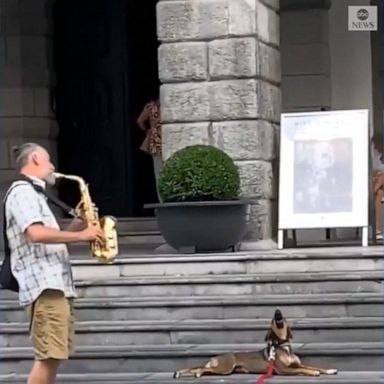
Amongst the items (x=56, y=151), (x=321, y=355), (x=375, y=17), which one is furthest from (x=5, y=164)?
(x=321, y=355)

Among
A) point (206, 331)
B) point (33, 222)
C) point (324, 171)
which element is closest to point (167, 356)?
point (206, 331)

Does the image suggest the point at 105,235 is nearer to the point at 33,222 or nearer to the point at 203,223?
the point at 33,222

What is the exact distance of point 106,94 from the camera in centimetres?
1641

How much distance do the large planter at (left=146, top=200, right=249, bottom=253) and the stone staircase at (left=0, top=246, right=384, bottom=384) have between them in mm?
225

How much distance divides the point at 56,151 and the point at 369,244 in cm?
491

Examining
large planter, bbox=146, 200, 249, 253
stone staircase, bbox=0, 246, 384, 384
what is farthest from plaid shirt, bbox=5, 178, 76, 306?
large planter, bbox=146, 200, 249, 253

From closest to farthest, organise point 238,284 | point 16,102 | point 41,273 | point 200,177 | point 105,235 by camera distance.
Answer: point 41,273 < point 105,235 < point 238,284 < point 200,177 < point 16,102

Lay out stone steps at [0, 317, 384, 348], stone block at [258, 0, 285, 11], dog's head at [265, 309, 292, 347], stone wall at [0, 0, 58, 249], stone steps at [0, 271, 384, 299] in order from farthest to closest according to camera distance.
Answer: stone wall at [0, 0, 58, 249], stone block at [258, 0, 285, 11], stone steps at [0, 271, 384, 299], stone steps at [0, 317, 384, 348], dog's head at [265, 309, 292, 347]

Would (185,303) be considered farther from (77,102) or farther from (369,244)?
(77,102)

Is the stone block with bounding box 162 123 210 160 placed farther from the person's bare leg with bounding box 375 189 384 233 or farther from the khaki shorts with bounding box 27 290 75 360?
the khaki shorts with bounding box 27 290 75 360

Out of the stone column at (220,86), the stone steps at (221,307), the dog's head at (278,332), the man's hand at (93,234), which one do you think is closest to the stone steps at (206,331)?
the stone steps at (221,307)

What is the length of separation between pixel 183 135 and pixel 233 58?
2.89 feet

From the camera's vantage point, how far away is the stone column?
500 inches

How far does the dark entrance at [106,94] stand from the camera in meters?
16.3
